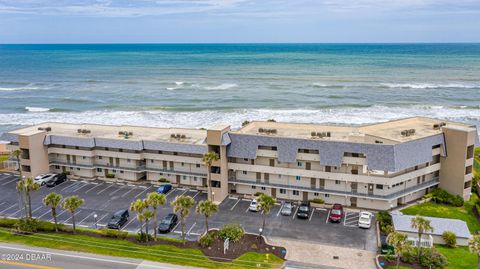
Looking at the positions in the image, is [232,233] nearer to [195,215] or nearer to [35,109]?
[195,215]

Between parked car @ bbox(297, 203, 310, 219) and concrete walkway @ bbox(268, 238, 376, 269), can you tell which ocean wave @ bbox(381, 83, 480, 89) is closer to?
parked car @ bbox(297, 203, 310, 219)

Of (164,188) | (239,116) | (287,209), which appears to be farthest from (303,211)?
(239,116)

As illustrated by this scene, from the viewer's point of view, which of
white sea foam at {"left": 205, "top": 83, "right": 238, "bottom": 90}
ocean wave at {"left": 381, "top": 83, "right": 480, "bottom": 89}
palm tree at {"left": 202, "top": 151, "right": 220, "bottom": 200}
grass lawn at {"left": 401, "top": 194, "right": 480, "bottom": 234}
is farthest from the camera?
white sea foam at {"left": 205, "top": 83, "right": 238, "bottom": 90}

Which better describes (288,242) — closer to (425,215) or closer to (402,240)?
(402,240)

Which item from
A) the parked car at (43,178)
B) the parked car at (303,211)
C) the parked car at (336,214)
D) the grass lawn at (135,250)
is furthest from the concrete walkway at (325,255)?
the parked car at (43,178)

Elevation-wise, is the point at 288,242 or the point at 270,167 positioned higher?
the point at 270,167

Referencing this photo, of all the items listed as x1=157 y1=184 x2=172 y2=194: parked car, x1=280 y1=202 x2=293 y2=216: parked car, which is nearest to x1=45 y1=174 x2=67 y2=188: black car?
x1=157 y1=184 x2=172 y2=194: parked car

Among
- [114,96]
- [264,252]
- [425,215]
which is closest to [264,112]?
[114,96]
